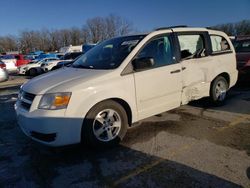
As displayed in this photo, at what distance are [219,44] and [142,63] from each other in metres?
2.53

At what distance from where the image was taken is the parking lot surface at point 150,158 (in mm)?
3031

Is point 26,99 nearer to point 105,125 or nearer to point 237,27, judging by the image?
point 105,125

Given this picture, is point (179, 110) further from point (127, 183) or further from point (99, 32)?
point (99, 32)

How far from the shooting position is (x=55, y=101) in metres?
3.45

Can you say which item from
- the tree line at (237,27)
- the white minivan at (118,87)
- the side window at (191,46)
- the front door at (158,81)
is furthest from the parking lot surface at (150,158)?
the tree line at (237,27)

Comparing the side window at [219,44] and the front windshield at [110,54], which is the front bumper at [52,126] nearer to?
the front windshield at [110,54]

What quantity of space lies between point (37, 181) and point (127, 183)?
3.65 ft

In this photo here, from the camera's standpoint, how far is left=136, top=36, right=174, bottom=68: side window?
4.34 meters

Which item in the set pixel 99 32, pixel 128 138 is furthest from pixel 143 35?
pixel 99 32

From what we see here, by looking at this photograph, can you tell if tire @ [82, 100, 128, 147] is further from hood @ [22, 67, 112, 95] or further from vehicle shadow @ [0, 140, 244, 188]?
hood @ [22, 67, 112, 95]

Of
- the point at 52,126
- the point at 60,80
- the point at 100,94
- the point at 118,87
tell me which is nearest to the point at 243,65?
the point at 118,87

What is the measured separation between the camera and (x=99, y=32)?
89.5 m

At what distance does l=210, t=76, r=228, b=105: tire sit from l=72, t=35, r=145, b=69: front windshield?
6.98 feet

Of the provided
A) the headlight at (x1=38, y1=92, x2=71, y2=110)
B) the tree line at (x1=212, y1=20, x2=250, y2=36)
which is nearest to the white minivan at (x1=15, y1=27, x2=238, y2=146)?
the headlight at (x1=38, y1=92, x2=71, y2=110)
